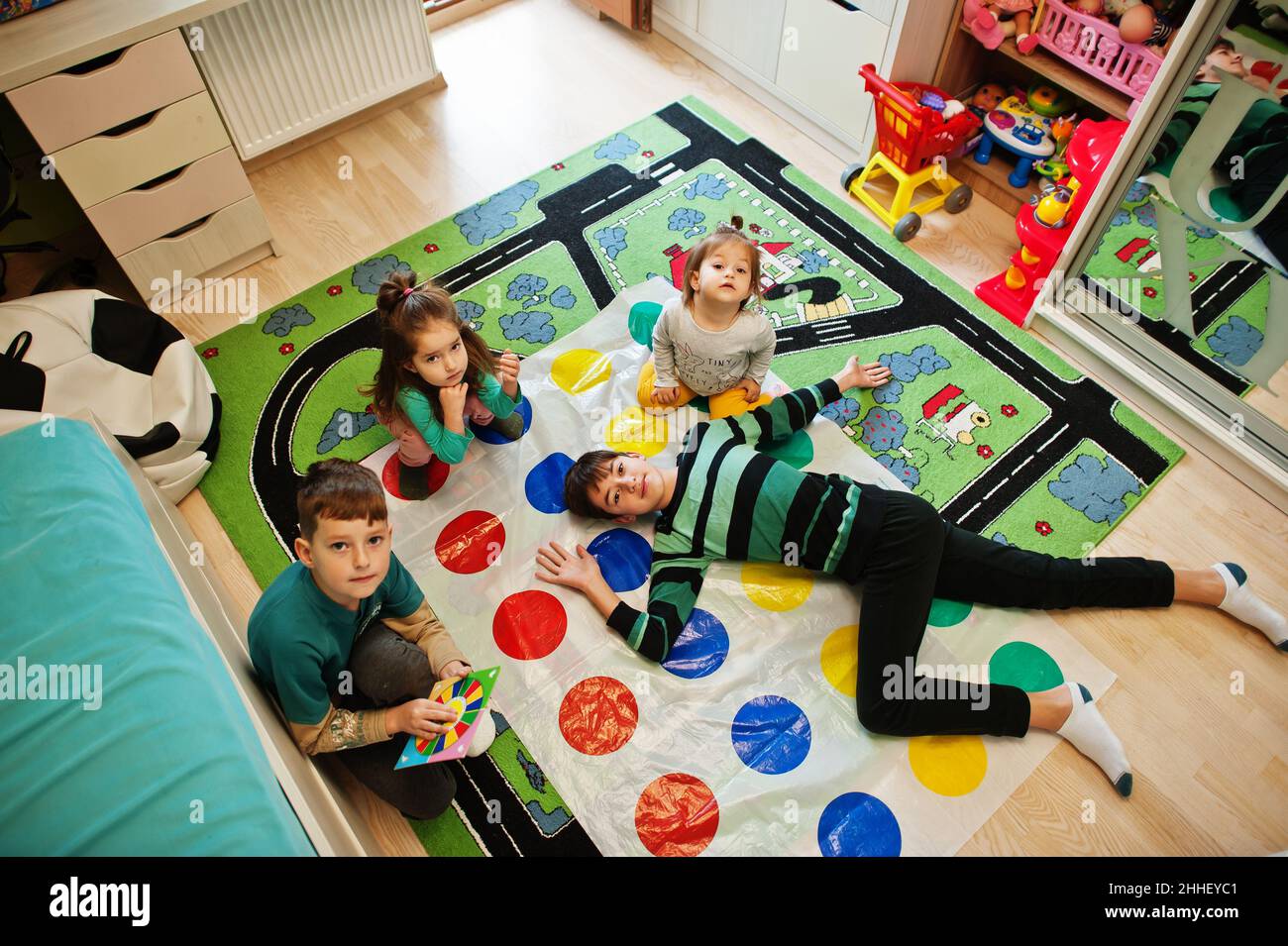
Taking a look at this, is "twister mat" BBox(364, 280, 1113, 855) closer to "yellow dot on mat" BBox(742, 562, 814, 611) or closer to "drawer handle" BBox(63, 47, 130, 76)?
"yellow dot on mat" BBox(742, 562, 814, 611)

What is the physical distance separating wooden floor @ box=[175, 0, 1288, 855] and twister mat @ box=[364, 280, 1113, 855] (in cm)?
10

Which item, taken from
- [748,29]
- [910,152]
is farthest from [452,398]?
[748,29]

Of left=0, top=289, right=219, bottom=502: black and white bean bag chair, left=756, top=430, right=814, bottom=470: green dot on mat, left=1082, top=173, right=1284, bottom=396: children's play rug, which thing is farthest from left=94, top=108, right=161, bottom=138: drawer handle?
left=1082, top=173, right=1284, bottom=396: children's play rug

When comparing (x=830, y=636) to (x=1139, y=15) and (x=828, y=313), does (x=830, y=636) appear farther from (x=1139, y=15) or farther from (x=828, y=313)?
(x=1139, y=15)

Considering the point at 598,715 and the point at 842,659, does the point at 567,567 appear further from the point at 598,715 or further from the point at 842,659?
the point at 842,659

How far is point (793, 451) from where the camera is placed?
2.23 meters

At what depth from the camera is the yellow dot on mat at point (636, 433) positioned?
2225mm

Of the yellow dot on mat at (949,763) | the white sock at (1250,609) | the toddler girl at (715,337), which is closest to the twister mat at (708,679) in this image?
the yellow dot on mat at (949,763)

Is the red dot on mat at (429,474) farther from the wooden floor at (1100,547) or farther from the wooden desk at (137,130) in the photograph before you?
the wooden desk at (137,130)

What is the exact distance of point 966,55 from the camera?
2.77m

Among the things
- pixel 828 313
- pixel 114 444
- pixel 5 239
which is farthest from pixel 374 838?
pixel 5 239

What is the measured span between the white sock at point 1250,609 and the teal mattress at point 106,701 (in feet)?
6.56

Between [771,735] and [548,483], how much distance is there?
81 centimetres

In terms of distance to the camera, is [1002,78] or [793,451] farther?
[1002,78]
